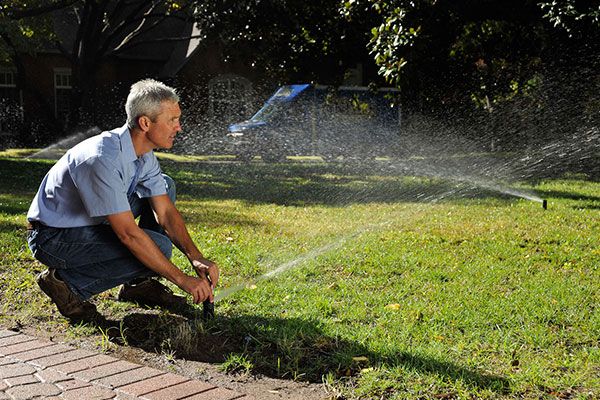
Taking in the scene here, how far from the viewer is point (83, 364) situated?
3.57 meters

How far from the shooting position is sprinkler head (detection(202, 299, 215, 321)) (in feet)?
13.5

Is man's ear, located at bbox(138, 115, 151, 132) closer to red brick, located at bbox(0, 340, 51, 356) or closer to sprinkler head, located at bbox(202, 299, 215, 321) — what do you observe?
sprinkler head, located at bbox(202, 299, 215, 321)

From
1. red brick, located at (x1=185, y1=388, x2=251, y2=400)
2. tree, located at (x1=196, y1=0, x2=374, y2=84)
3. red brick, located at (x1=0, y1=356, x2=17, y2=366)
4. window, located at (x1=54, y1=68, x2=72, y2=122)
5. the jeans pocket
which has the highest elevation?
tree, located at (x1=196, y1=0, x2=374, y2=84)

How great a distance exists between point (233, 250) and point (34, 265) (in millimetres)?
1571

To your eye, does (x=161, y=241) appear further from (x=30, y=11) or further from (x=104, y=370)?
(x=30, y=11)

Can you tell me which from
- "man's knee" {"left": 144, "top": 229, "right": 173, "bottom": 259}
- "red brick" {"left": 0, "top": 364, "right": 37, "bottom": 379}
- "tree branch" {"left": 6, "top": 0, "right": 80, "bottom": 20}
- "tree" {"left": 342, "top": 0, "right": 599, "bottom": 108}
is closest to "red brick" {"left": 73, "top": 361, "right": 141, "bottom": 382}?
"red brick" {"left": 0, "top": 364, "right": 37, "bottom": 379}

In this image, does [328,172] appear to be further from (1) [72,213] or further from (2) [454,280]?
(1) [72,213]

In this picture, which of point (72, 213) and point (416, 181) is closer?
point (72, 213)

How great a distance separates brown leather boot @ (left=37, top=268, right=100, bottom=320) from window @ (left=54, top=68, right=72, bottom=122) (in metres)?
23.8

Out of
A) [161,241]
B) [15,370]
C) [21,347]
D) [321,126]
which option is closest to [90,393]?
[15,370]

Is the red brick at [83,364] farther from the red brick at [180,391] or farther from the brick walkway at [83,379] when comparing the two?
the red brick at [180,391]

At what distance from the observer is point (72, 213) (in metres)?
4.05

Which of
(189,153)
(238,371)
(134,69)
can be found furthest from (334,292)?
(134,69)

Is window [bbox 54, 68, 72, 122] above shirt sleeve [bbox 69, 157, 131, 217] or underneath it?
above
